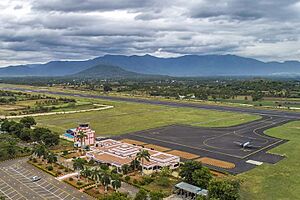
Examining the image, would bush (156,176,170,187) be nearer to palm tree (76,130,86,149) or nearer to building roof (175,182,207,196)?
building roof (175,182,207,196)

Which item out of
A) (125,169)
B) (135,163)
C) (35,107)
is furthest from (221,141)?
(35,107)

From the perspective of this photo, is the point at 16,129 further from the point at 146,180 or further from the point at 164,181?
the point at 164,181

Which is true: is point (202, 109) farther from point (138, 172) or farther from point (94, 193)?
point (94, 193)

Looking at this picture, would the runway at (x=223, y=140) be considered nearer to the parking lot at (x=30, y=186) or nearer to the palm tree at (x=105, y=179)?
the palm tree at (x=105, y=179)

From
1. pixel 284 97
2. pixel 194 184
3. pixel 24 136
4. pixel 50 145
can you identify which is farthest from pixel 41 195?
pixel 284 97

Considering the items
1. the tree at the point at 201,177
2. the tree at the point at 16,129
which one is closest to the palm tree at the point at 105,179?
the tree at the point at 201,177

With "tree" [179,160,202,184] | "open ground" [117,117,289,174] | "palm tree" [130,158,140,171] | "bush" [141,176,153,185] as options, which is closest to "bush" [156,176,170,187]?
"bush" [141,176,153,185]
